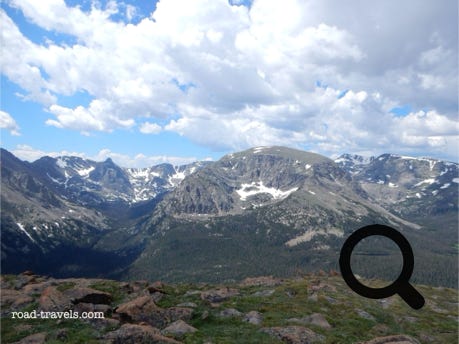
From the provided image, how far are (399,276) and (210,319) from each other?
127 ft

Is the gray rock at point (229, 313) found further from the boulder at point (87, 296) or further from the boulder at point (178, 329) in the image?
the boulder at point (87, 296)

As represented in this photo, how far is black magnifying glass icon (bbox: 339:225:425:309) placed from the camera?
4.70m

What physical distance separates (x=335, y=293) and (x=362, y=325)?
19.9m

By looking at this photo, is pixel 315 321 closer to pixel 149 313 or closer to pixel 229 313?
pixel 229 313

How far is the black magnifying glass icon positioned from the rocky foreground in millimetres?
27885

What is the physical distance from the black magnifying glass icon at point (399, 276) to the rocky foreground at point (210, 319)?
2789cm

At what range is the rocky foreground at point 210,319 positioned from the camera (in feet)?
108

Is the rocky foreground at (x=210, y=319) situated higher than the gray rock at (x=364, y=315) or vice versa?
the rocky foreground at (x=210, y=319)

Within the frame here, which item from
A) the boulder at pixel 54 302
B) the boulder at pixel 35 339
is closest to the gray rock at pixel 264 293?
the boulder at pixel 54 302

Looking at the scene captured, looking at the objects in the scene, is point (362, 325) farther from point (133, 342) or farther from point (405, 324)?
point (133, 342)

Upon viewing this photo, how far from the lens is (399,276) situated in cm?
471

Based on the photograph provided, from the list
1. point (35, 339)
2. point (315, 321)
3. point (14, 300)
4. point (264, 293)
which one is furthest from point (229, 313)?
point (14, 300)

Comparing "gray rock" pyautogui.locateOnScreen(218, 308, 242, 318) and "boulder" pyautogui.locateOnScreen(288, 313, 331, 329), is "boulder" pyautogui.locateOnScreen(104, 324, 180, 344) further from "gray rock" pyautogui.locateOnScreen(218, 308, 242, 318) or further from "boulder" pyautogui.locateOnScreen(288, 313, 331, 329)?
"boulder" pyautogui.locateOnScreen(288, 313, 331, 329)

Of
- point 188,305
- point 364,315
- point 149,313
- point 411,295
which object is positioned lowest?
point 364,315
